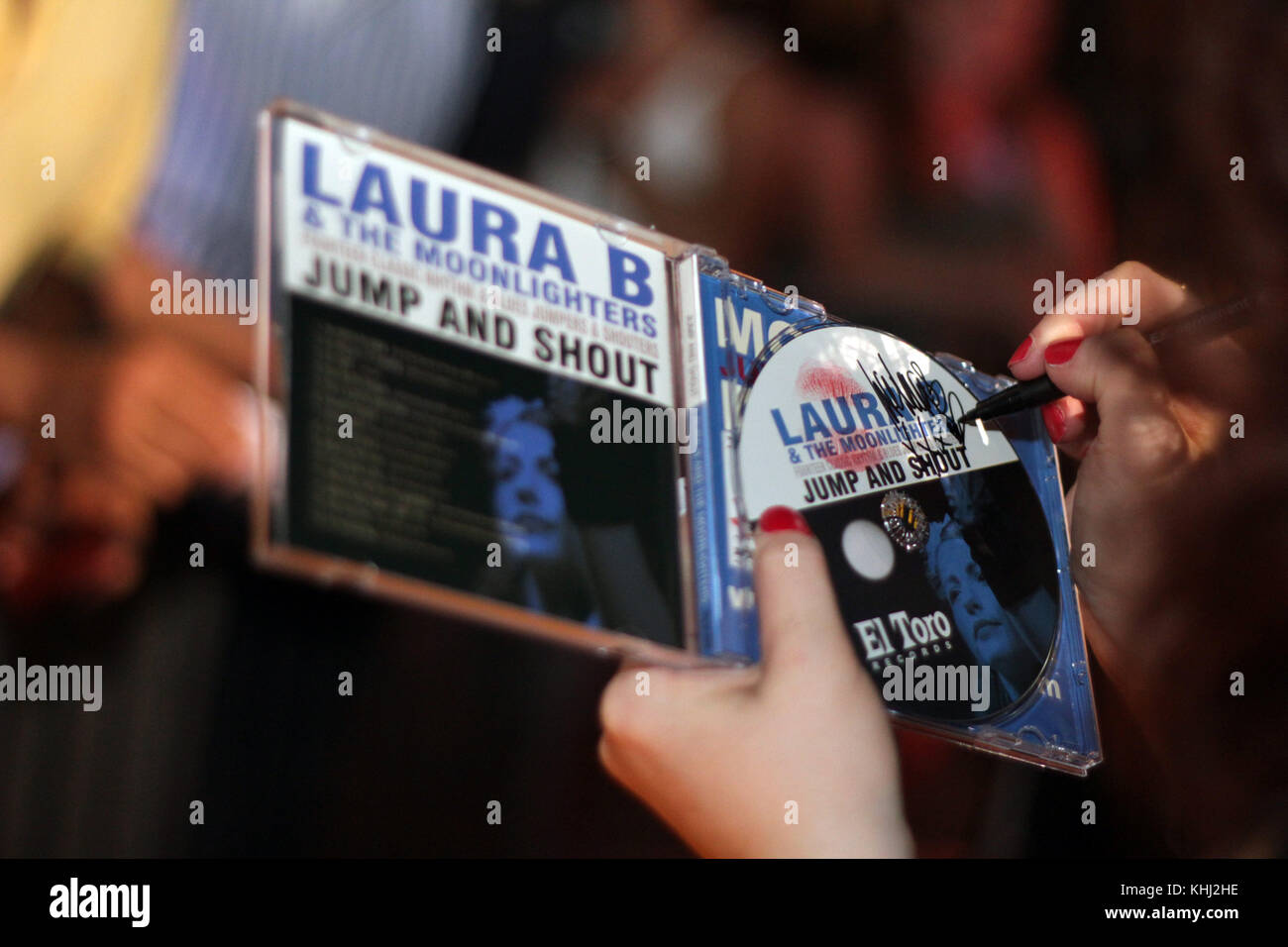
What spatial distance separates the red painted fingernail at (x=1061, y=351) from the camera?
74 centimetres

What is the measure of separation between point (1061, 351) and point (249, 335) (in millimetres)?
702

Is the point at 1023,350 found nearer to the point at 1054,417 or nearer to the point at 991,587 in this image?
the point at 1054,417

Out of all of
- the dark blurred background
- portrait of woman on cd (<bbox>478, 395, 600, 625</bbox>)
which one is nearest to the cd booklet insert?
portrait of woman on cd (<bbox>478, 395, 600, 625</bbox>)

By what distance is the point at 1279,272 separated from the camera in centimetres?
60

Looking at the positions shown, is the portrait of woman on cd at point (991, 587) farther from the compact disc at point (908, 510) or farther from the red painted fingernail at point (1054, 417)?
the red painted fingernail at point (1054, 417)

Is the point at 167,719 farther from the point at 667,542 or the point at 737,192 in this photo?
the point at 737,192

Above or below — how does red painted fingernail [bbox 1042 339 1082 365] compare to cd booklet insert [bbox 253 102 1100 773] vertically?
above

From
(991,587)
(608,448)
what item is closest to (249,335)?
(608,448)

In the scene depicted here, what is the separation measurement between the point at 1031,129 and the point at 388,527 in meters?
1.23

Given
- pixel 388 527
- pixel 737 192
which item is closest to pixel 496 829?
pixel 388 527

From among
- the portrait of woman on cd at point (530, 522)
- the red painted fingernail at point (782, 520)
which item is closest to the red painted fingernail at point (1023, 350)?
the red painted fingernail at point (782, 520)

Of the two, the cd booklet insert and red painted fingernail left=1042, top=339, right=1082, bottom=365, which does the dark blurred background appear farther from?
the cd booklet insert

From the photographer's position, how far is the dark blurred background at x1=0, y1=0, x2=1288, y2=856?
35.1 inches

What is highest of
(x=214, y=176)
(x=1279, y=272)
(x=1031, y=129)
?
(x=1031, y=129)
